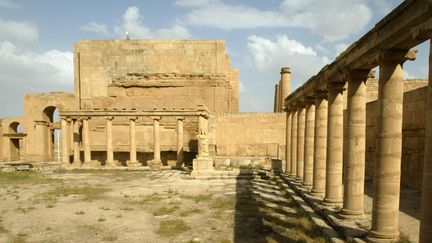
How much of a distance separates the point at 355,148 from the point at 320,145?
3.11 m

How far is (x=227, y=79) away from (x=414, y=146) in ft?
64.4

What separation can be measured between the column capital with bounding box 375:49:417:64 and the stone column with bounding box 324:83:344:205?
3218 millimetres

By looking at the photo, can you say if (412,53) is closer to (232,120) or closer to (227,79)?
(232,120)

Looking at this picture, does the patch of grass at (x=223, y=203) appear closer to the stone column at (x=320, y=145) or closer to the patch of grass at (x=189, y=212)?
the patch of grass at (x=189, y=212)

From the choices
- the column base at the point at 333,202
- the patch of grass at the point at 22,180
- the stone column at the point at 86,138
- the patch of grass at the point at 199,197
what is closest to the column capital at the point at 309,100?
the column base at the point at 333,202

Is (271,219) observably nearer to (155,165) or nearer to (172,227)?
(172,227)

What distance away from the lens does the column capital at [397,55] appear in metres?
6.14

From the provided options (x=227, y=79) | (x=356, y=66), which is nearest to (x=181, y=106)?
(x=227, y=79)

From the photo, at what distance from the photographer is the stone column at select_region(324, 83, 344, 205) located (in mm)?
9336

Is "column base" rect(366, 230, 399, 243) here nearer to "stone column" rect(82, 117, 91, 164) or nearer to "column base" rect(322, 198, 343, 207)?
"column base" rect(322, 198, 343, 207)

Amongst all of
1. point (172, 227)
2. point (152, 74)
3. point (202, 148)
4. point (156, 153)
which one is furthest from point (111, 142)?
point (172, 227)

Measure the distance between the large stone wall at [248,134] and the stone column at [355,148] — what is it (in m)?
17.5

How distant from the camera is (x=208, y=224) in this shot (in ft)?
30.1

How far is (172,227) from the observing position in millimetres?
8781
